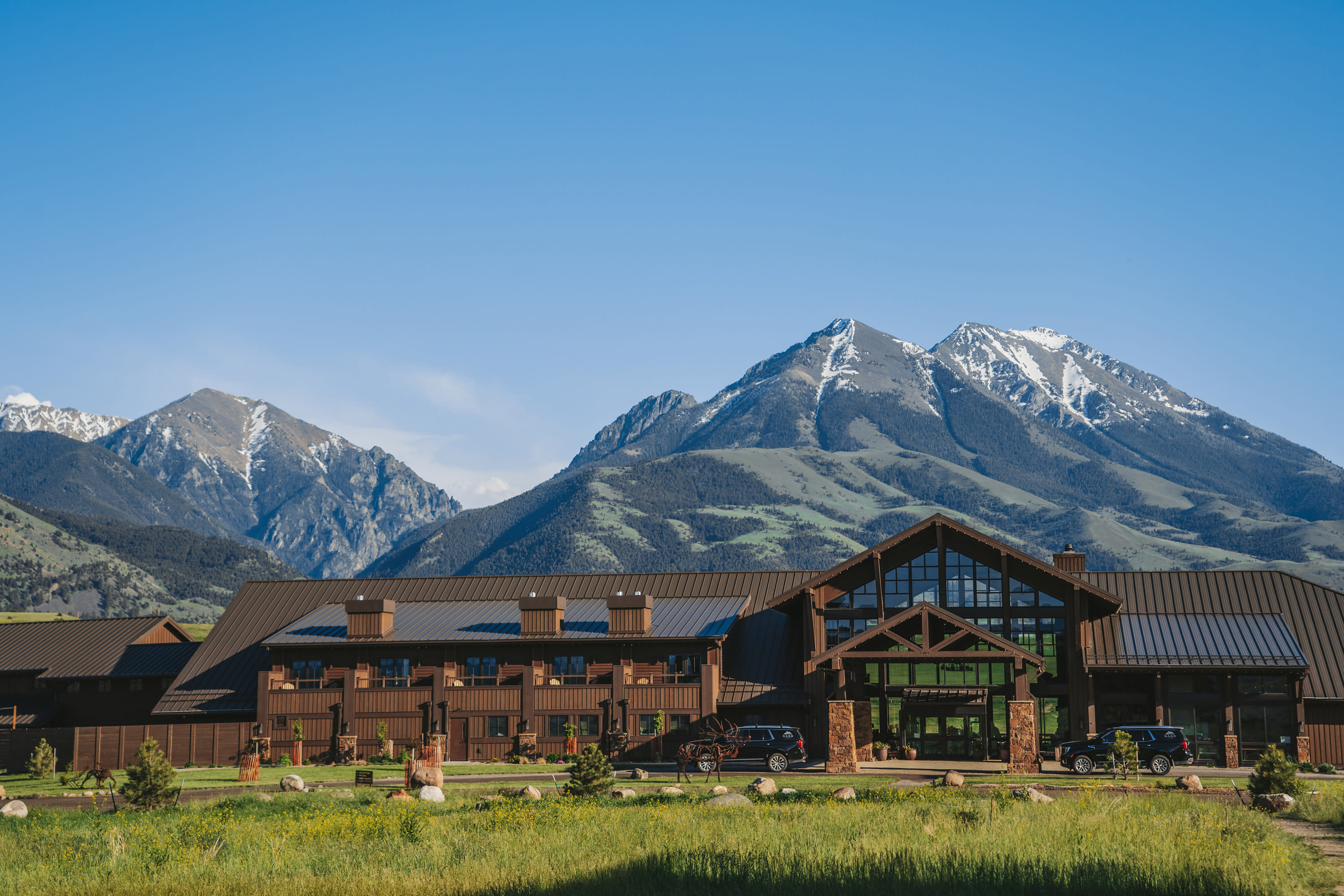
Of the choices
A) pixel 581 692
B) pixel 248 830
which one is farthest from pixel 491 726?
pixel 248 830

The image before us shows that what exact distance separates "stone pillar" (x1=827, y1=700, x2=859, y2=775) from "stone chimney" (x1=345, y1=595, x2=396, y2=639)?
2328 cm

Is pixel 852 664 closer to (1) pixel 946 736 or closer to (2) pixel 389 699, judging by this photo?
(1) pixel 946 736

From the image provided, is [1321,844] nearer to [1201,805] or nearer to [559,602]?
[1201,805]

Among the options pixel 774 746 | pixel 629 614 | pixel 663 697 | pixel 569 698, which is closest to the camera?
pixel 774 746

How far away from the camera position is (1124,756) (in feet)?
140

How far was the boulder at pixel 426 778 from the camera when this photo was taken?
41.9m

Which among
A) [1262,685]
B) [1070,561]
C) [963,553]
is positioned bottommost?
[1262,685]

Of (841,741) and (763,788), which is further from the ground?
(841,741)

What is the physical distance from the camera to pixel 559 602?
6156 cm

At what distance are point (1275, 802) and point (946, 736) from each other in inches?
867

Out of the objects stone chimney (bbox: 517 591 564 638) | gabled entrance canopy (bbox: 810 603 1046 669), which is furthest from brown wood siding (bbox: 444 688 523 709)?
gabled entrance canopy (bbox: 810 603 1046 669)

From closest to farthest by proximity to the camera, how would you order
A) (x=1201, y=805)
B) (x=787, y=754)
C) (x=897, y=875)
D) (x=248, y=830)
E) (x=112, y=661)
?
(x=897, y=875) < (x=248, y=830) < (x=1201, y=805) < (x=787, y=754) < (x=112, y=661)

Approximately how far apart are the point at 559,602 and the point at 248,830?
3132 centimetres

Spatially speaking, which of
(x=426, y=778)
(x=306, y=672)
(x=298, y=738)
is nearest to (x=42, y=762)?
(x=298, y=738)
